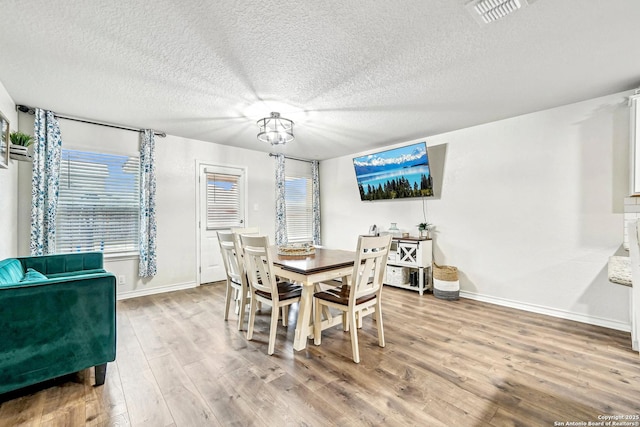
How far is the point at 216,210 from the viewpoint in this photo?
4797 mm

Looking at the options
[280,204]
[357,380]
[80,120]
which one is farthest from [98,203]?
[357,380]

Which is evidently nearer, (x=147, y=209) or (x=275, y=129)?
(x=275, y=129)

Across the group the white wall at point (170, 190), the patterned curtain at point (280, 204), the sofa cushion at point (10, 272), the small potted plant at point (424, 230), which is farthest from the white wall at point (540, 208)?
the sofa cushion at point (10, 272)

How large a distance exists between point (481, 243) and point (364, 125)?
7.74ft

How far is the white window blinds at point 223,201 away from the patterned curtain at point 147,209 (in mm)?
886

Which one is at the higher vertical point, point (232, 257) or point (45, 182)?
point (45, 182)

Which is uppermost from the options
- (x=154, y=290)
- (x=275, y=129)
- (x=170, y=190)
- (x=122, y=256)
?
(x=275, y=129)

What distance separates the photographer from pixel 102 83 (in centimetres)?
262

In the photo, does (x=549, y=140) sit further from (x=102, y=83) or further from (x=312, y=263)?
(x=102, y=83)

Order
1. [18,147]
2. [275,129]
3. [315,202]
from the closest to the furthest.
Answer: [18,147] → [275,129] → [315,202]

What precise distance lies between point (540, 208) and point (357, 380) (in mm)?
3068

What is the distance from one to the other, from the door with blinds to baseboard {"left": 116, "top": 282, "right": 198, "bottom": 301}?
25cm

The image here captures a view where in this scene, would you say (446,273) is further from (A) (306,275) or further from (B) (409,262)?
(A) (306,275)

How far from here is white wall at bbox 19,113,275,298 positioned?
147 inches
